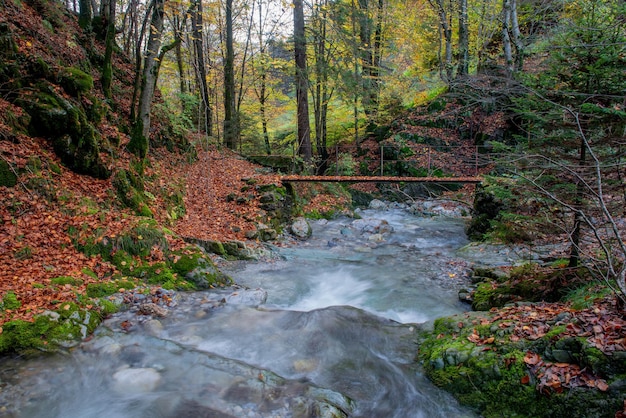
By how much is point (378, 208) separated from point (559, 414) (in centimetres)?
1412

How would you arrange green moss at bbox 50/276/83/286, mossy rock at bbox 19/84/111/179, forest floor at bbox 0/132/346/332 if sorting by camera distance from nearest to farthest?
forest floor at bbox 0/132/346/332 < green moss at bbox 50/276/83/286 < mossy rock at bbox 19/84/111/179

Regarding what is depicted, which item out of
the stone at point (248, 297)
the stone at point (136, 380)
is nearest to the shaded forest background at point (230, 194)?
the stone at point (248, 297)

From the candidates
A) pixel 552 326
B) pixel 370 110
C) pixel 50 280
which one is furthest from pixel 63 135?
pixel 370 110

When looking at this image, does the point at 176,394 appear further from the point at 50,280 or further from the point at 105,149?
the point at 105,149

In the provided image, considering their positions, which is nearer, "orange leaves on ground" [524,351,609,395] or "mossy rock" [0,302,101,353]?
"orange leaves on ground" [524,351,609,395]

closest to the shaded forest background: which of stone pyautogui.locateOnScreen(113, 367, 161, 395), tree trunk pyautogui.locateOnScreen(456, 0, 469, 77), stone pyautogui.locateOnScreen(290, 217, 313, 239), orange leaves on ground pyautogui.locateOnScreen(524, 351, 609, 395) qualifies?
orange leaves on ground pyautogui.locateOnScreen(524, 351, 609, 395)

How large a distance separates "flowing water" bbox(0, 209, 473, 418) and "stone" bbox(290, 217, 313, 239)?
3.78 meters

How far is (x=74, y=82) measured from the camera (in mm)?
8281

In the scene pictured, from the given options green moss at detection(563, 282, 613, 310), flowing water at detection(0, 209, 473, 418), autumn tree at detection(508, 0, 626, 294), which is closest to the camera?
flowing water at detection(0, 209, 473, 418)

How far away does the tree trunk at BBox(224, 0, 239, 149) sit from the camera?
15906mm

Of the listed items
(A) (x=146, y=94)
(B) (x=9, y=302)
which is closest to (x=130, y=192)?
(A) (x=146, y=94)

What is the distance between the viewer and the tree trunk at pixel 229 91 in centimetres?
1591

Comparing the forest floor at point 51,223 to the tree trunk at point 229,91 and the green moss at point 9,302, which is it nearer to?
→ the green moss at point 9,302

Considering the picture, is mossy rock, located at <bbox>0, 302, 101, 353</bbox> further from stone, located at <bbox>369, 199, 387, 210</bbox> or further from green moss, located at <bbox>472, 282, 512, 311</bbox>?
stone, located at <bbox>369, 199, 387, 210</bbox>
